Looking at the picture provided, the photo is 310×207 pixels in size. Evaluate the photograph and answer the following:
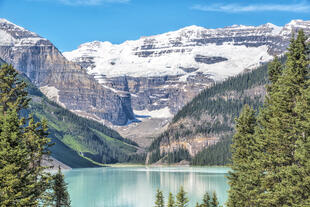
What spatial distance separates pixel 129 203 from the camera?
4508 inches

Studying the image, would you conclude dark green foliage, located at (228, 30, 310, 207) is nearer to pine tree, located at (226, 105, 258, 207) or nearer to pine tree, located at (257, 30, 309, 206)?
pine tree, located at (257, 30, 309, 206)

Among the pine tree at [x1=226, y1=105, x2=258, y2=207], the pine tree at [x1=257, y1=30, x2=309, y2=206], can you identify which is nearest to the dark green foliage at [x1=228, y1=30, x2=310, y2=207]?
the pine tree at [x1=257, y1=30, x2=309, y2=206]

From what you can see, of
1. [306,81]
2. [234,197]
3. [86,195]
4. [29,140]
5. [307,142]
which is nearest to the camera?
[307,142]

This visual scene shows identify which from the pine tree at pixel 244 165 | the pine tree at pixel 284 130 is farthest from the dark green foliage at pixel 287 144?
the pine tree at pixel 244 165

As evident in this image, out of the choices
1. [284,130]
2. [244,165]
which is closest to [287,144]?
[284,130]

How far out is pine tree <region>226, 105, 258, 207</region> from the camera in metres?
50.0

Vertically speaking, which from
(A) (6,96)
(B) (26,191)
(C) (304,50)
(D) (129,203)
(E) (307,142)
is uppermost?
(C) (304,50)

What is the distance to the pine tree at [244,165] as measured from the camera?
50.0 meters

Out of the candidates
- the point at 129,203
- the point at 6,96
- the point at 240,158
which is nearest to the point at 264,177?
the point at 240,158

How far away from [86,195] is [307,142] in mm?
103179

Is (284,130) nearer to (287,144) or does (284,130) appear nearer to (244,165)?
(287,144)

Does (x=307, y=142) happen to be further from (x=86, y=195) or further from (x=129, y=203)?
(x=86, y=195)

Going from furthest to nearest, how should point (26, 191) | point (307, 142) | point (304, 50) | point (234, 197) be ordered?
1. point (234, 197)
2. point (304, 50)
3. point (26, 191)
4. point (307, 142)

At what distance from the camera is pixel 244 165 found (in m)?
51.2
